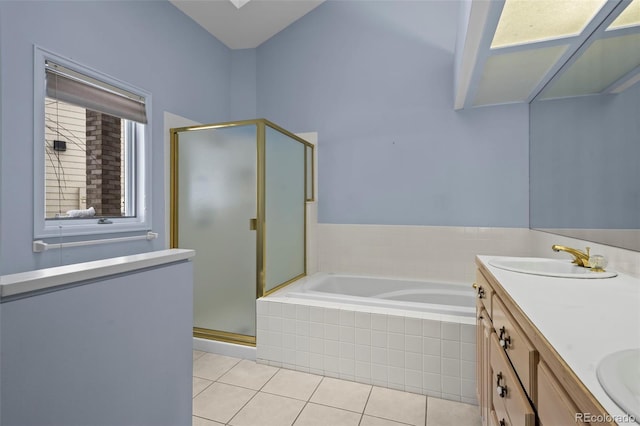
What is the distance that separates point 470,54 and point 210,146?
196 centimetres

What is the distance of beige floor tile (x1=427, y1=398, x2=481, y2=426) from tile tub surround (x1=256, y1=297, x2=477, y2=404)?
0.04m

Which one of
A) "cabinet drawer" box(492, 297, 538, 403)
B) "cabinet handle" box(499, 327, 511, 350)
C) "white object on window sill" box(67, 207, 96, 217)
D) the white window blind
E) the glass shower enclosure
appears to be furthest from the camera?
the glass shower enclosure

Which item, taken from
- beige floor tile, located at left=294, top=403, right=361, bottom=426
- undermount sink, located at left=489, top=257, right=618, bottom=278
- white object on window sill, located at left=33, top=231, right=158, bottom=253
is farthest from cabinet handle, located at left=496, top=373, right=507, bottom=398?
white object on window sill, located at left=33, top=231, right=158, bottom=253

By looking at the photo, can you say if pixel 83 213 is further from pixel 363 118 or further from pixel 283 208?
pixel 363 118

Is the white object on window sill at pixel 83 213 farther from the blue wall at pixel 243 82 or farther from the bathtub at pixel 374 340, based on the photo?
the blue wall at pixel 243 82

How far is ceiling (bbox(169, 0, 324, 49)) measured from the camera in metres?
2.80

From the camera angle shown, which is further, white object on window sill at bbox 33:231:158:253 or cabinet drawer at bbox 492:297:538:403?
white object on window sill at bbox 33:231:158:253

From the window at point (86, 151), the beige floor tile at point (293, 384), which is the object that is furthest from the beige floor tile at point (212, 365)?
the window at point (86, 151)

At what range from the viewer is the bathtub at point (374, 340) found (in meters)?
1.81

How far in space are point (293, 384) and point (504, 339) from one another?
142 centimetres

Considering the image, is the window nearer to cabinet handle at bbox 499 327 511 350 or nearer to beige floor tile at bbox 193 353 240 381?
beige floor tile at bbox 193 353 240 381

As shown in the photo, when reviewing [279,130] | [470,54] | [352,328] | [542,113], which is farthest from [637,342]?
[279,130]

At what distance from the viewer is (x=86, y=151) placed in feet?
6.86

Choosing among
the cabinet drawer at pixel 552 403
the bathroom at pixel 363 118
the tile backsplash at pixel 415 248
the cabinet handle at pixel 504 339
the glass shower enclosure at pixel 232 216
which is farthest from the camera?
the tile backsplash at pixel 415 248
